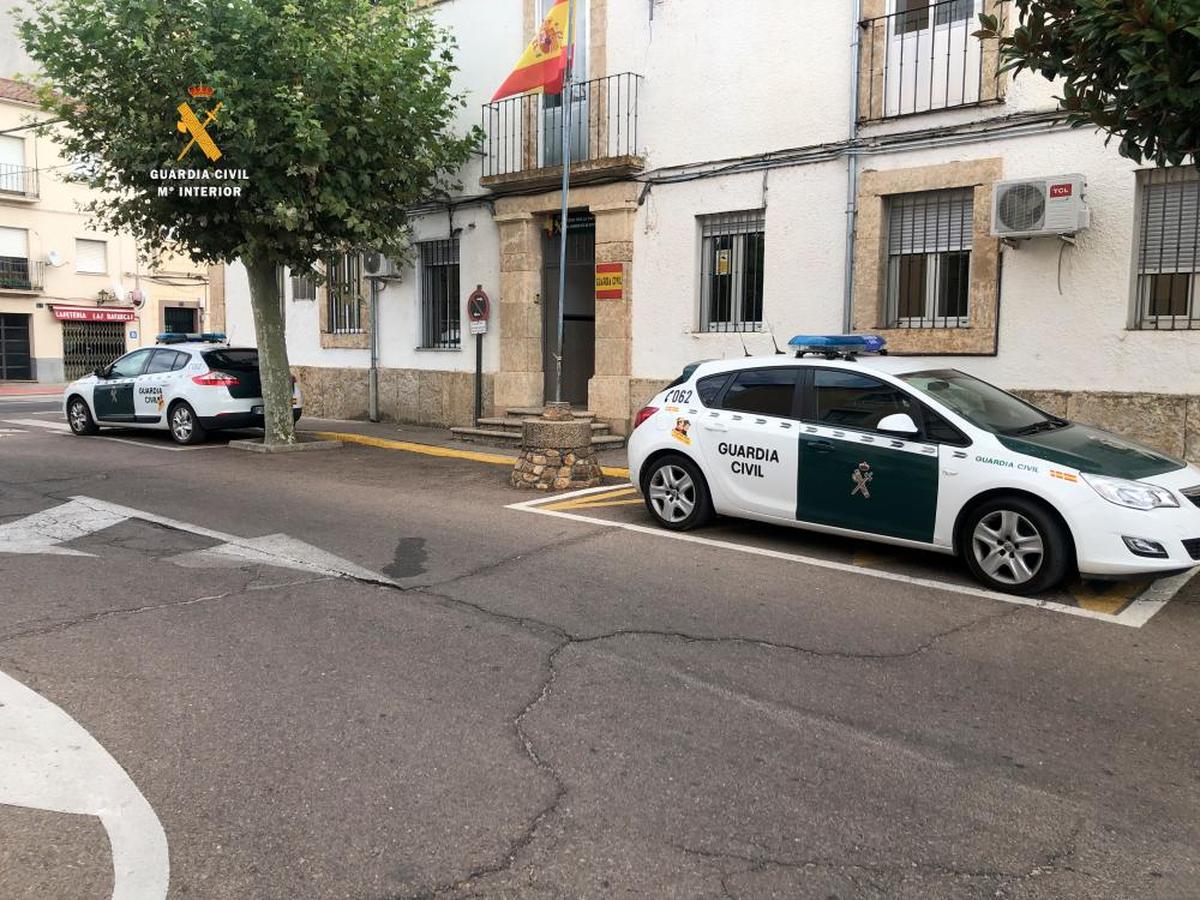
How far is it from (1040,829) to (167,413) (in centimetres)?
1313

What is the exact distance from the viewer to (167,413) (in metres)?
13.8

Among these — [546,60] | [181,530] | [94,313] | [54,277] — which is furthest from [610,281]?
[94,313]

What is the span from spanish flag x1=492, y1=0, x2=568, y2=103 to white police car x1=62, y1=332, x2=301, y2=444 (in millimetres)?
5218

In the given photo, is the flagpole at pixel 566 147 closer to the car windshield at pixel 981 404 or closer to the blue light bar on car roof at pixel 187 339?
the blue light bar on car roof at pixel 187 339

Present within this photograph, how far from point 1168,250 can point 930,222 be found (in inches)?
96.4

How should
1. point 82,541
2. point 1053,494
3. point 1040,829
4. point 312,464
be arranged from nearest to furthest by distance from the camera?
point 1040,829, point 1053,494, point 82,541, point 312,464

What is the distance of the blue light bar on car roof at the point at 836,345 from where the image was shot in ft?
24.5

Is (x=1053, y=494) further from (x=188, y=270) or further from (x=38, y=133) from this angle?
(x=188, y=270)

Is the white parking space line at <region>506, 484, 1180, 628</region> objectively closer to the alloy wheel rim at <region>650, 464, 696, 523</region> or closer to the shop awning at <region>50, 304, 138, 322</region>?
the alloy wheel rim at <region>650, 464, 696, 523</region>

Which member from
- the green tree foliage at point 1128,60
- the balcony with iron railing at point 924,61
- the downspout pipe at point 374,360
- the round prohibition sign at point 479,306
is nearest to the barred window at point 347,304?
the downspout pipe at point 374,360

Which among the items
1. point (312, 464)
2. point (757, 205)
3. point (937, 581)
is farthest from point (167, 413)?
point (937, 581)

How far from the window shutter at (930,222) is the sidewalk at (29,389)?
2597 cm

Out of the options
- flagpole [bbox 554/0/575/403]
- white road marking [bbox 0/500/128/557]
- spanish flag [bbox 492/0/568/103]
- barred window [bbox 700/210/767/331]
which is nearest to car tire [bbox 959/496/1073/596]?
white road marking [bbox 0/500/128/557]

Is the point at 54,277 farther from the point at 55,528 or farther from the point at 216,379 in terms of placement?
the point at 55,528
